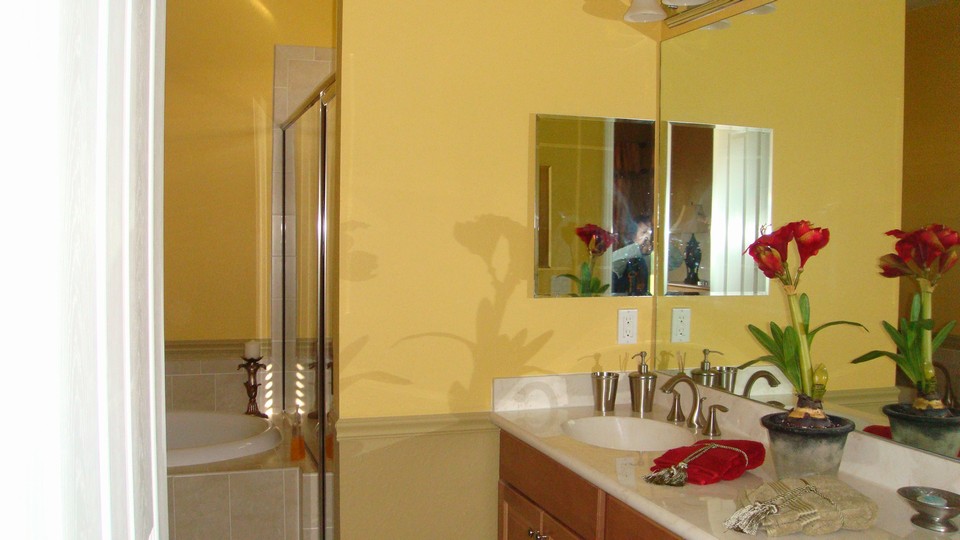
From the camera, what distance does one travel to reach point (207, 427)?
376cm

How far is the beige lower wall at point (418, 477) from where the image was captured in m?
2.28

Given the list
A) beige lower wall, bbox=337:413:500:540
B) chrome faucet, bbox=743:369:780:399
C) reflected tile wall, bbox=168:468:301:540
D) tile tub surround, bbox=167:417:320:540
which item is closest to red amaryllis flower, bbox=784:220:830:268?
chrome faucet, bbox=743:369:780:399

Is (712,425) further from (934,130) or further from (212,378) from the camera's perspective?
(212,378)

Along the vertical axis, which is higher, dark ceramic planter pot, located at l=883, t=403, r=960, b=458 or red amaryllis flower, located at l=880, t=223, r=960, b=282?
red amaryllis flower, located at l=880, t=223, r=960, b=282

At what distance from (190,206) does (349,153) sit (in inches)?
73.1

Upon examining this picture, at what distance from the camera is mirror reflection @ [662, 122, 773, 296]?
220 cm

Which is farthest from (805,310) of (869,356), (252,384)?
(252,384)

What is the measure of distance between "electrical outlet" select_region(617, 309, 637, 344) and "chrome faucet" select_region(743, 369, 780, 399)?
1.52 feet

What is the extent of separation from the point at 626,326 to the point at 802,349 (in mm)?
812

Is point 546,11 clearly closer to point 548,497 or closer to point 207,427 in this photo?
point 548,497

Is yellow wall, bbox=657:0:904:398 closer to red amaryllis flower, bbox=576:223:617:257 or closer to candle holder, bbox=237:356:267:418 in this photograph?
red amaryllis flower, bbox=576:223:617:257

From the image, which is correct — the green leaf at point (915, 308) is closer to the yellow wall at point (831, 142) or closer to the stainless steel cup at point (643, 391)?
the yellow wall at point (831, 142)

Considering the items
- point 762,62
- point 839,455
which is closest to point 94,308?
point 839,455

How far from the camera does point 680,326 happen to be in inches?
99.0
